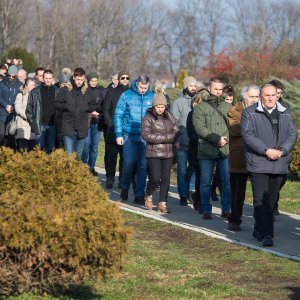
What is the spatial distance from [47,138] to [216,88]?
5.53m

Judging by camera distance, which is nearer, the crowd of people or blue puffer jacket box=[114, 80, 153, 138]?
the crowd of people

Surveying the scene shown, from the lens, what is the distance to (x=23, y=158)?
26.6ft

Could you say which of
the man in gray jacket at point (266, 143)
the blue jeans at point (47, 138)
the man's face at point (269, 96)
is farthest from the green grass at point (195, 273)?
the blue jeans at point (47, 138)

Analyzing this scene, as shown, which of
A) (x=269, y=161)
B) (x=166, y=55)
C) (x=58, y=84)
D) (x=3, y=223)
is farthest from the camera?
(x=166, y=55)

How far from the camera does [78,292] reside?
24.3 ft

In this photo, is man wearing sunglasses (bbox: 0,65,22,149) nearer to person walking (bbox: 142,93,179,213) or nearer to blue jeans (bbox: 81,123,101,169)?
blue jeans (bbox: 81,123,101,169)

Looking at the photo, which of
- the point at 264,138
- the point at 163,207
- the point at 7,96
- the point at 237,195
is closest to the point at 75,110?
the point at 163,207

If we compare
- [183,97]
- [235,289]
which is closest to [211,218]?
[183,97]

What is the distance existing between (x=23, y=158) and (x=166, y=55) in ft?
285

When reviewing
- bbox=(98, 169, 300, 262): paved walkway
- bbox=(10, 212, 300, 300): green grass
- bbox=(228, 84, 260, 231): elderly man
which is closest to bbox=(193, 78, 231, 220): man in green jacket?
bbox=(98, 169, 300, 262): paved walkway

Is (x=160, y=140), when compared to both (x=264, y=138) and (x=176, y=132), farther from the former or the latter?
(x=264, y=138)

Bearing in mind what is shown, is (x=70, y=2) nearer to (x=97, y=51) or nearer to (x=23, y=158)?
(x=97, y=51)

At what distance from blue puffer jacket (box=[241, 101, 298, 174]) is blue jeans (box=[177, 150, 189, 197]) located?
3.62 meters

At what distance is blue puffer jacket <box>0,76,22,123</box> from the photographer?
17375 millimetres
